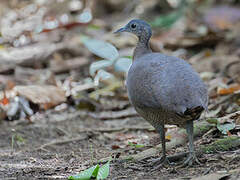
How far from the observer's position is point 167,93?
3.28 m

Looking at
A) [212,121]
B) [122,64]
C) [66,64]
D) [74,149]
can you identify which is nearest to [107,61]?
[122,64]

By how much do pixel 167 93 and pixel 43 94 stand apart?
3.18 meters

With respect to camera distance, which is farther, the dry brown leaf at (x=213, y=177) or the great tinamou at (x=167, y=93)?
the great tinamou at (x=167, y=93)

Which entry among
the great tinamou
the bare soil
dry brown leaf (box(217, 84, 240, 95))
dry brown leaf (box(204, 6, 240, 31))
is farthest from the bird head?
dry brown leaf (box(204, 6, 240, 31))

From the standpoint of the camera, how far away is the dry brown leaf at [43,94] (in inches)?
233

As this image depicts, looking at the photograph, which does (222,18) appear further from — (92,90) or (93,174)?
(93,174)

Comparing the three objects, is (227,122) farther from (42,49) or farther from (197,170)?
(42,49)

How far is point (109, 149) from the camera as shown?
14.9 feet

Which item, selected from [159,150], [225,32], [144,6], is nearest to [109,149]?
[159,150]

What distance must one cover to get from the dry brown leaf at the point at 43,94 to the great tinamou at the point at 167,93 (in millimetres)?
2549

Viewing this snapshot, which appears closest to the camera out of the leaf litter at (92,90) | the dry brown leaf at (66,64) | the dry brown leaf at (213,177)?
the dry brown leaf at (213,177)

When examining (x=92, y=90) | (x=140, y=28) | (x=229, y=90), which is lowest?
(x=92, y=90)

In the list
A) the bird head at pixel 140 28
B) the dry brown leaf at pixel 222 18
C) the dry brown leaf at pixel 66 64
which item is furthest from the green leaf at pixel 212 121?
the dry brown leaf at pixel 222 18

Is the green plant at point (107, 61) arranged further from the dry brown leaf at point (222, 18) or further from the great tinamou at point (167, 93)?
the dry brown leaf at point (222, 18)
